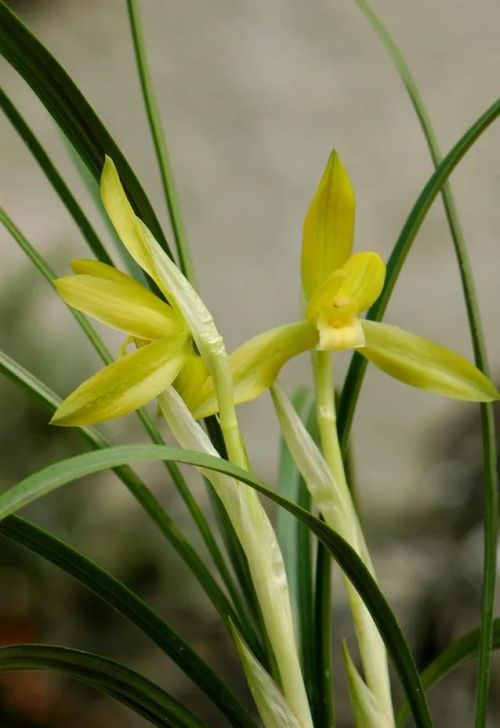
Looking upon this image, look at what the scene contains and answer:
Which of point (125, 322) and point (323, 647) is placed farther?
point (323, 647)

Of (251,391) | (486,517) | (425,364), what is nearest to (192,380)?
(251,391)

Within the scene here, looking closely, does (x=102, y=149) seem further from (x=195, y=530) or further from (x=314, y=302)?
(x=195, y=530)

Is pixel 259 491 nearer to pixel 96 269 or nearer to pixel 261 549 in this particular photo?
pixel 261 549

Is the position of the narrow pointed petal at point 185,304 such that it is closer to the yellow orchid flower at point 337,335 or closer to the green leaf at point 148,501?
the yellow orchid flower at point 337,335

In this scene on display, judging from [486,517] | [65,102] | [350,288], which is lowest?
[486,517]

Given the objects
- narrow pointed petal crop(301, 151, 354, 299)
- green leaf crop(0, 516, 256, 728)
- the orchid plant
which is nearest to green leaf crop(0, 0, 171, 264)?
the orchid plant

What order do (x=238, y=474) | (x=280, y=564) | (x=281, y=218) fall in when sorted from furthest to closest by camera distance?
(x=281, y=218) < (x=280, y=564) < (x=238, y=474)

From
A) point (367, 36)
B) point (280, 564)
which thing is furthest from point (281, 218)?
point (280, 564)
